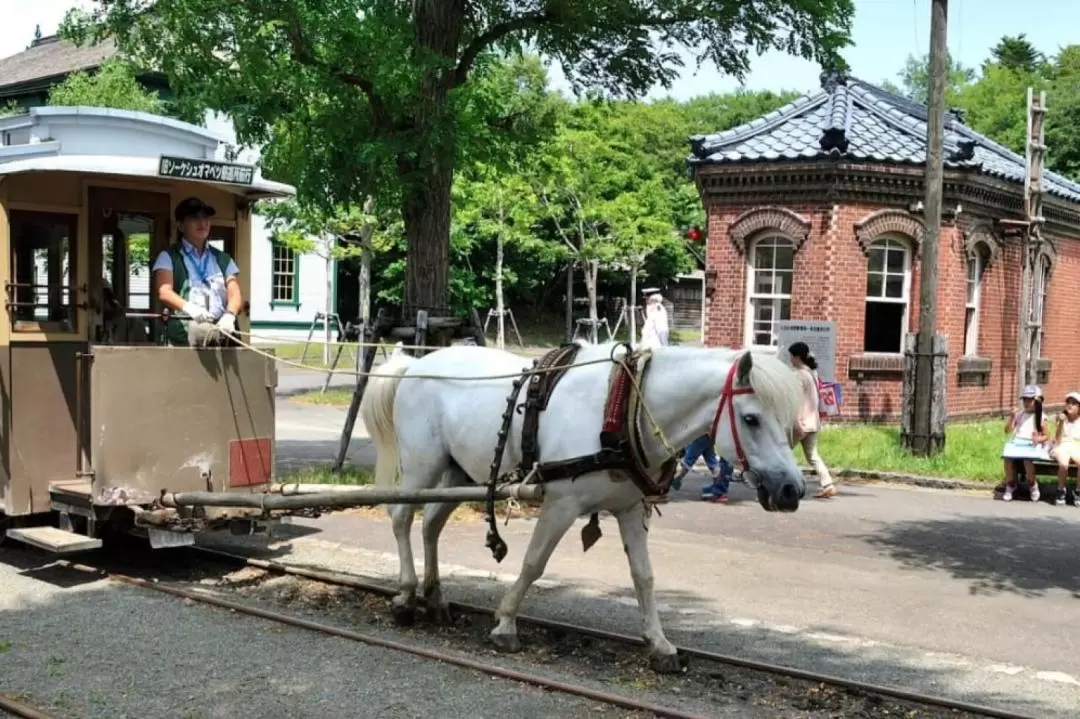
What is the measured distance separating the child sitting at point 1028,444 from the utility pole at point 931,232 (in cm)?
205

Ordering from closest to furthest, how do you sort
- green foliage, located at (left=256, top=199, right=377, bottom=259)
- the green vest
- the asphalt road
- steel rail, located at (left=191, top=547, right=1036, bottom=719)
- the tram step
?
steel rail, located at (left=191, top=547, right=1036, bottom=719) → the asphalt road → the tram step → the green vest → green foliage, located at (left=256, top=199, right=377, bottom=259)

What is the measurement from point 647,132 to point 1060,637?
4182cm

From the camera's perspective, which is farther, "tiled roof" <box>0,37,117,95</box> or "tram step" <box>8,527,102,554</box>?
"tiled roof" <box>0,37,117,95</box>

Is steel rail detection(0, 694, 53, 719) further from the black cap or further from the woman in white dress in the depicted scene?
the woman in white dress

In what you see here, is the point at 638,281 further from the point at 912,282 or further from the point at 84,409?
the point at 84,409

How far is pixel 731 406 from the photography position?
552 centimetres

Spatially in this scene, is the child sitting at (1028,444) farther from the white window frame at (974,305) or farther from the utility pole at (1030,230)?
the white window frame at (974,305)

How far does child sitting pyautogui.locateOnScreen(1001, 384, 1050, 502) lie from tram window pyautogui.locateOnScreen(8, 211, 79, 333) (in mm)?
10719

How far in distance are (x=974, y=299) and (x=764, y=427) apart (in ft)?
52.3

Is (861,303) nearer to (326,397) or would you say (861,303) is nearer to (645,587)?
(326,397)

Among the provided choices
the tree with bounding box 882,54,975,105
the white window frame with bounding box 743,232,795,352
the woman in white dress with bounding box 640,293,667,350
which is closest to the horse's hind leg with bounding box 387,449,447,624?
the woman in white dress with bounding box 640,293,667,350

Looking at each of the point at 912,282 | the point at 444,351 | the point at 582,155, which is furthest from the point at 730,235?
the point at 582,155

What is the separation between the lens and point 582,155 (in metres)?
34.6

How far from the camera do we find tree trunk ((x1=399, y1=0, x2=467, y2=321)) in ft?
33.1
